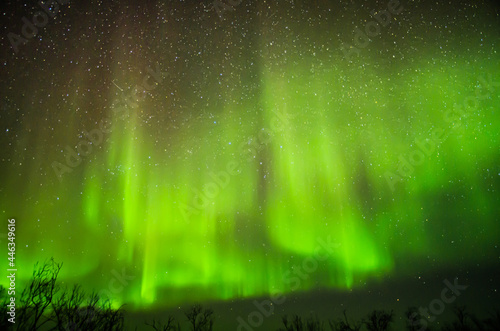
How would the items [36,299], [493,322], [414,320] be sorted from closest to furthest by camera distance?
[36,299]
[493,322]
[414,320]

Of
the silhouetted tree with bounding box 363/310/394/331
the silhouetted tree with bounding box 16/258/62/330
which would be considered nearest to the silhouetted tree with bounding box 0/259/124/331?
the silhouetted tree with bounding box 16/258/62/330

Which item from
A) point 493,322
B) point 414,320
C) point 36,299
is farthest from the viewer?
point 414,320

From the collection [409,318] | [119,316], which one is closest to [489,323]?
[409,318]

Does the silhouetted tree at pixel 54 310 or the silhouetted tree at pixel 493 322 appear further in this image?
the silhouetted tree at pixel 493 322

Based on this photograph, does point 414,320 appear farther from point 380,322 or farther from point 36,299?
point 36,299

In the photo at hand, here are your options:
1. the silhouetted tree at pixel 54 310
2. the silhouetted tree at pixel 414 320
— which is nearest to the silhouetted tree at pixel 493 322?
the silhouetted tree at pixel 414 320

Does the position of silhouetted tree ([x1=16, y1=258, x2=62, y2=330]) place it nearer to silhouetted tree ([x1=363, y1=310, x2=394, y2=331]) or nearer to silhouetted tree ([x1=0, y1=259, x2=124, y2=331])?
silhouetted tree ([x1=0, y1=259, x2=124, y2=331])

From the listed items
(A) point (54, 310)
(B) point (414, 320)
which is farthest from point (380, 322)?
(A) point (54, 310)

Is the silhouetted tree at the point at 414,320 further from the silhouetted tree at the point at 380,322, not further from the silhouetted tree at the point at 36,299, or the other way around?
the silhouetted tree at the point at 36,299

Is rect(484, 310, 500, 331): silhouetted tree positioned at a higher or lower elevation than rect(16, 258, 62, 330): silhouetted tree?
lower

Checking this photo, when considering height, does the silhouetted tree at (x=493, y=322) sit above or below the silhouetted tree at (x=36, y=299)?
below

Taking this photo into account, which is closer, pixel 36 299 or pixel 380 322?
pixel 36 299

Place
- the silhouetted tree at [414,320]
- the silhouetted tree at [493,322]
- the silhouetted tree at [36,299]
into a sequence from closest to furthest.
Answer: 1. the silhouetted tree at [36,299]
2. the silhouetted tree at [493,322]
3. the silhouetted tree at [414,320]

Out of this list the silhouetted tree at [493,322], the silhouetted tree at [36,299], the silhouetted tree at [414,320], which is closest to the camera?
the silhouetted tree at [36,299]
